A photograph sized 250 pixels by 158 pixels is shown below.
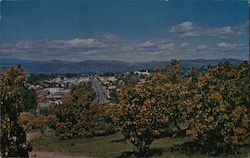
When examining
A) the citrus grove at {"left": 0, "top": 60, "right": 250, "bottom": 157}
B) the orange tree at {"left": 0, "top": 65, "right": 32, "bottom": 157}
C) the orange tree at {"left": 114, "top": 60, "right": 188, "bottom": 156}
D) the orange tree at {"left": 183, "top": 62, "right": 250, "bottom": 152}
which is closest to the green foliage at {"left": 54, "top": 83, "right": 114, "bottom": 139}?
the citrus grove at {"left": 0, "top": 60, "right": 250, "bottom": 157}

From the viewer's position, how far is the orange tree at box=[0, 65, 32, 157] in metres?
12.4

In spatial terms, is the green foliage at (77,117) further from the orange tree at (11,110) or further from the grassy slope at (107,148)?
the orange tree at (11,110)

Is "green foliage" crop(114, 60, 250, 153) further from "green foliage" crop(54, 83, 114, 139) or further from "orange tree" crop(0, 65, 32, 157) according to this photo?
"green foliage" crop(54, 83, 114, 139)

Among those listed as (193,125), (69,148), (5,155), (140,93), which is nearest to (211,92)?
(193,125)

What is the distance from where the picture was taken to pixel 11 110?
12.7 meters

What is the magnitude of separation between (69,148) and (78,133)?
5119 mm

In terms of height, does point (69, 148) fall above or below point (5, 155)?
below

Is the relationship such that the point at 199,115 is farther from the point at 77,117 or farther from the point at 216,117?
the point at 77,117

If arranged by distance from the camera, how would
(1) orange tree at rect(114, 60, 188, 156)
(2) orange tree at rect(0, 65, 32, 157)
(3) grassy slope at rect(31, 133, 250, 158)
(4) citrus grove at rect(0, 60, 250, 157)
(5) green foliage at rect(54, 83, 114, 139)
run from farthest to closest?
(5) green foliage at rect(54, 83, 114, 139) < (3) grassy slope at rect(31, 133, 250, 158) < (1) orange tree at rect(114, 60, 188, 156) < (4) citrus grove at rect(0, 60, 250, 157) < (2) orange tree at rect(0, 65, 32, 157)

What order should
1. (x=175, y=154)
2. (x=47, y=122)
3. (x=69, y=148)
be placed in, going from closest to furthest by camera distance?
(x=175, y=154) → (x=69, y=148) → (x=47, y=122)

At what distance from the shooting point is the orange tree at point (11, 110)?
1241 centimetres

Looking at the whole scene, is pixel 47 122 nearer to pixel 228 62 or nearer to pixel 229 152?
pixel 228 62

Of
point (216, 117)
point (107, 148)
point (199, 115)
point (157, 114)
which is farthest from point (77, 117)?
point (216, 117)

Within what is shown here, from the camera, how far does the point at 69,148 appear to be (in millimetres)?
28203
